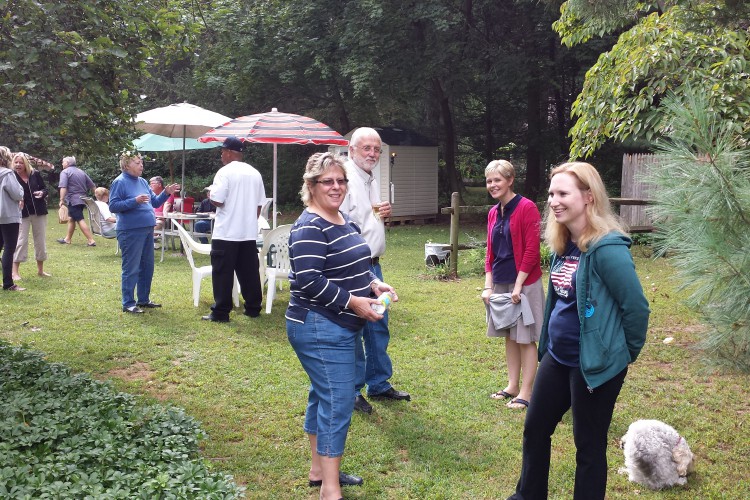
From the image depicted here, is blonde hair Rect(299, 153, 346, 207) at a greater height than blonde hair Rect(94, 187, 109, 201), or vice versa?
blonde hair Rect(299, 153, 346, 207)

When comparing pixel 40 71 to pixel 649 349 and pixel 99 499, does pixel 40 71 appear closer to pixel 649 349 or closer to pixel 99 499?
pixel 99 499

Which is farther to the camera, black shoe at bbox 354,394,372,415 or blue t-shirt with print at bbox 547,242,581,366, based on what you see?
black shoe at bbox 354,394,372,415

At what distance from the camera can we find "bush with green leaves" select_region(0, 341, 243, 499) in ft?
11.9

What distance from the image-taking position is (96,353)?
6.80m

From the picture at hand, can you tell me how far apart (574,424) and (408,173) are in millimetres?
18329

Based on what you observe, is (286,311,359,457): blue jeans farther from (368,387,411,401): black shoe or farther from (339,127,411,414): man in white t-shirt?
(368,387,411,401): black shoe

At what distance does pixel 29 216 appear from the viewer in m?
10.7

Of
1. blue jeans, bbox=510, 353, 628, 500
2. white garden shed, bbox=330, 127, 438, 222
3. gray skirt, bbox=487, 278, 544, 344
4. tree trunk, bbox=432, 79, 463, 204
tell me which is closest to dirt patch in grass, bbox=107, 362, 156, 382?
gray skirt, bbox=487, 278, 544, 344

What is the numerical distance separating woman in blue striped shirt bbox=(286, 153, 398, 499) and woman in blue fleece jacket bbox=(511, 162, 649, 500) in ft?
2.93

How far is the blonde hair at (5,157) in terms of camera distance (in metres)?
9.31

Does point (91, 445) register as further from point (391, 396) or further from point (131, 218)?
point (131, 218)

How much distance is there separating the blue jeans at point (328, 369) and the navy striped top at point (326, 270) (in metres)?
0.06

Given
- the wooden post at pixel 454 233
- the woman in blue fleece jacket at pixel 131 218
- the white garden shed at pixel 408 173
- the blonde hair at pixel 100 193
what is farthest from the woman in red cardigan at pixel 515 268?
the white garden shed at pixel 408 173

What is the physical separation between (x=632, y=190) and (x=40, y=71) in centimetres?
1425
